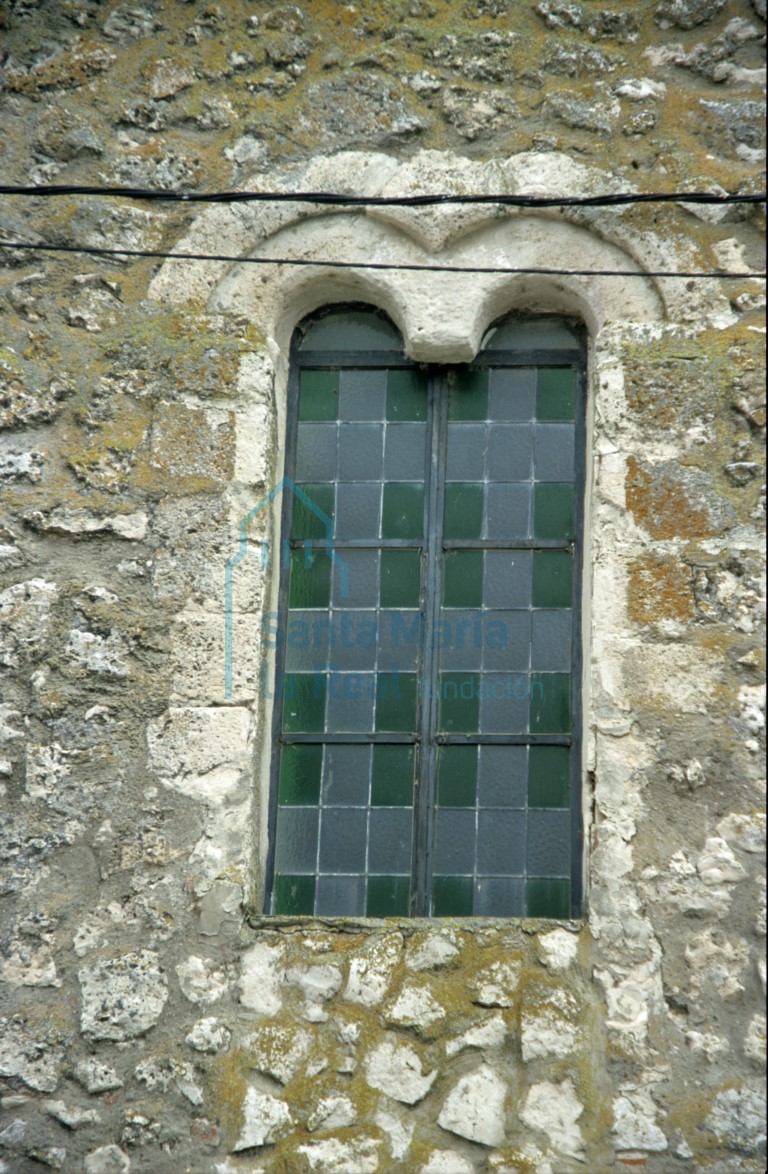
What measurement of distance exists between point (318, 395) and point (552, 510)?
0.89m

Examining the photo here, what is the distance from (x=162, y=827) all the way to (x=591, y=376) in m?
1.99

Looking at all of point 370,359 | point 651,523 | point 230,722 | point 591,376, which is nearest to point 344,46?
point 370,359

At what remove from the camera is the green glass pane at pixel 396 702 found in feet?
14.6

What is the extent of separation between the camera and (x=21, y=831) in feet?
13.8

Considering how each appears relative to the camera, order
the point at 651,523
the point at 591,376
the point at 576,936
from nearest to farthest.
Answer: the point at 576,936 → the point at 651,523 → the point at 591,376

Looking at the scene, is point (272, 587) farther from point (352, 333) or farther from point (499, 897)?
point (499, 897)

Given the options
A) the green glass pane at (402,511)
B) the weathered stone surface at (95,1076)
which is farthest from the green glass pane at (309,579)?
the weathered stone surface at (95,1076)

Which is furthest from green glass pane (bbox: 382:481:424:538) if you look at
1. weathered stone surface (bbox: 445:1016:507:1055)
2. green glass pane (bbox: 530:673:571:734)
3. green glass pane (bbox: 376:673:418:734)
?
weathered stone surface (bbox: 445:1016:507:1055)

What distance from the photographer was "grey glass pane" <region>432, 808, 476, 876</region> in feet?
14.2

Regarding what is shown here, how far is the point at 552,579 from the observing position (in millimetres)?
4539

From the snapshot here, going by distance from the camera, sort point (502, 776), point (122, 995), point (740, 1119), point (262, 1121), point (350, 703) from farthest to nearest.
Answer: point (350, 703)
point (502, 776)
point (122, 995)
point (262, 1121)
point (740, 1119)

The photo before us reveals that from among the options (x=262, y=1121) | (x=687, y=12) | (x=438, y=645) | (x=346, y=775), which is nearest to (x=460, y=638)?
(x=438, y=645)

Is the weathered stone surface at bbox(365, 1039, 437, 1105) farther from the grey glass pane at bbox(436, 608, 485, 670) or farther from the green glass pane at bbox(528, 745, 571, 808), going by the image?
the grey glass pane at bbox(436, 608, 485, 670)

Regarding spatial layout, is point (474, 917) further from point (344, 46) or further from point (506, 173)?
point (344, 46)
